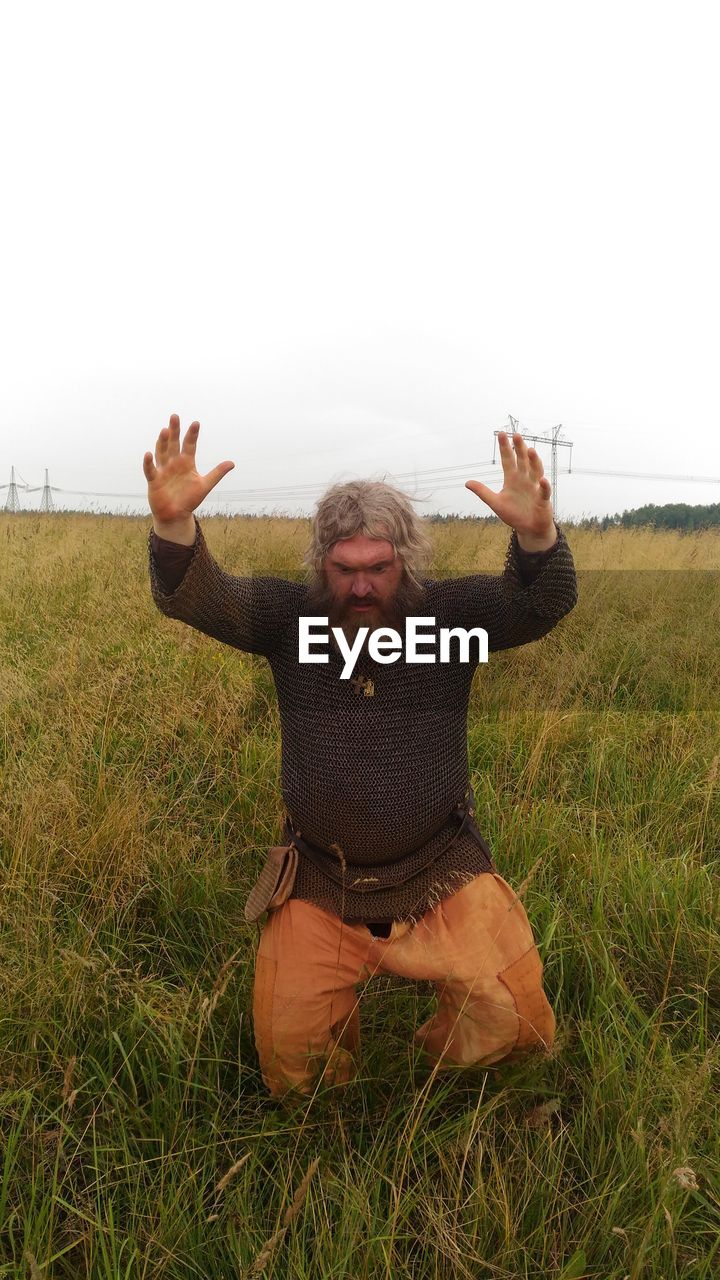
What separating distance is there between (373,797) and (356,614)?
489mm

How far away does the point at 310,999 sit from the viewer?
1.75 m

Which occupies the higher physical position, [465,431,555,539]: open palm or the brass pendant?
[465,431,555,539]: open palm

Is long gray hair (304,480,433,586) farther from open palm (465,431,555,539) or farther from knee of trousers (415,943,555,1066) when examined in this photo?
knee of trousers (415,943,555,1066)

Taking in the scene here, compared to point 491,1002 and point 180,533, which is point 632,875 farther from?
point 180,533

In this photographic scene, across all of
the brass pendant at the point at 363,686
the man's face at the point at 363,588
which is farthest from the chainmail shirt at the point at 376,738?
the man's face at the point at 363,588

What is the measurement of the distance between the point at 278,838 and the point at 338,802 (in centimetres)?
79

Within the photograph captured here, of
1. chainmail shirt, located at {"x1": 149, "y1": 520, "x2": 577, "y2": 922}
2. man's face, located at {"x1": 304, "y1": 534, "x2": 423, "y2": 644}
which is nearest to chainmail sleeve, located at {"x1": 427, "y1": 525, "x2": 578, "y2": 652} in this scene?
chainmail shirt, located at {"x1": 149, "y1": 520, "x2": 577, "y2": 922}

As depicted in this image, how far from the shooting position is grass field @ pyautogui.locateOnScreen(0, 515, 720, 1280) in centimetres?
136

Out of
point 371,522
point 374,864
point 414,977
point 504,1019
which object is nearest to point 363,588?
point 371,522

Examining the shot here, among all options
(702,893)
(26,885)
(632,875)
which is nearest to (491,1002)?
(632,875)

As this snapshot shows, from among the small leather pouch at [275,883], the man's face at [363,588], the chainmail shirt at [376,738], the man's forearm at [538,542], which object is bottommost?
the small leather pouch at [275,883]

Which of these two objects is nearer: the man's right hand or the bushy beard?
the man's right hand

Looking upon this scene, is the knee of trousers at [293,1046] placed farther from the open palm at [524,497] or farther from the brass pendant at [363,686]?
the open palm at [524,497]

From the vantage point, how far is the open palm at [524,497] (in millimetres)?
1785
